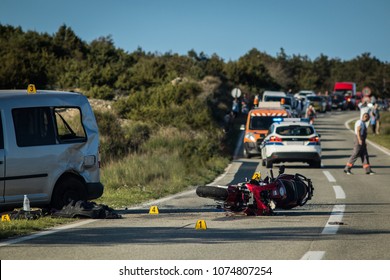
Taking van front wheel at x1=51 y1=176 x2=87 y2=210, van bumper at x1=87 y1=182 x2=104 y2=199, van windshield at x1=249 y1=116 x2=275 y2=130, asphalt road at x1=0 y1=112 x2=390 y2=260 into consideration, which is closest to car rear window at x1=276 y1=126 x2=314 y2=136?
van windshield at x1=249 y1=116 x2=275 y2=130

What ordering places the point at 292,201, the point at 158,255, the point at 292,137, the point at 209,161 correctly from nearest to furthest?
the point at 158,255 < the point at 292,201 < the point at 292,137 < the point at 209,161

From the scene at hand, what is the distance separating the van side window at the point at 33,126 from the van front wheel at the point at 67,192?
73 centimetres

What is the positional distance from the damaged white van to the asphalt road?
3.52 ft

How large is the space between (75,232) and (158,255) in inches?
102

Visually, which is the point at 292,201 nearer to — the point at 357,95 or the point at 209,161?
the point at 209,161

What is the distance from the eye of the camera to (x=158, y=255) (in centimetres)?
1045

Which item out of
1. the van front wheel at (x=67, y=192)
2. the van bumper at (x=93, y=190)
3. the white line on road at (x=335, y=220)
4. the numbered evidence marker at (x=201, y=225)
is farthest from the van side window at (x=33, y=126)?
the white line on road at (x=335, y=220)

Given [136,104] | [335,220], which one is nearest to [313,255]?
[335,220]

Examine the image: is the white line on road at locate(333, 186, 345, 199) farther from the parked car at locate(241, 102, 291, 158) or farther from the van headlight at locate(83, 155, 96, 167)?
the parked car at locate(241, 102, 291, 158)

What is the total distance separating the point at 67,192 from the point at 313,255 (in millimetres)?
6004

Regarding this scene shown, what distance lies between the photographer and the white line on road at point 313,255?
33.4 ft

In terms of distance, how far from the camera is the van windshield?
3591cm

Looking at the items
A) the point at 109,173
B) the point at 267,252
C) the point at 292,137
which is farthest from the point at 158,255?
the point at 292,137

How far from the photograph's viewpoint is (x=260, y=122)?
36.1 meters
